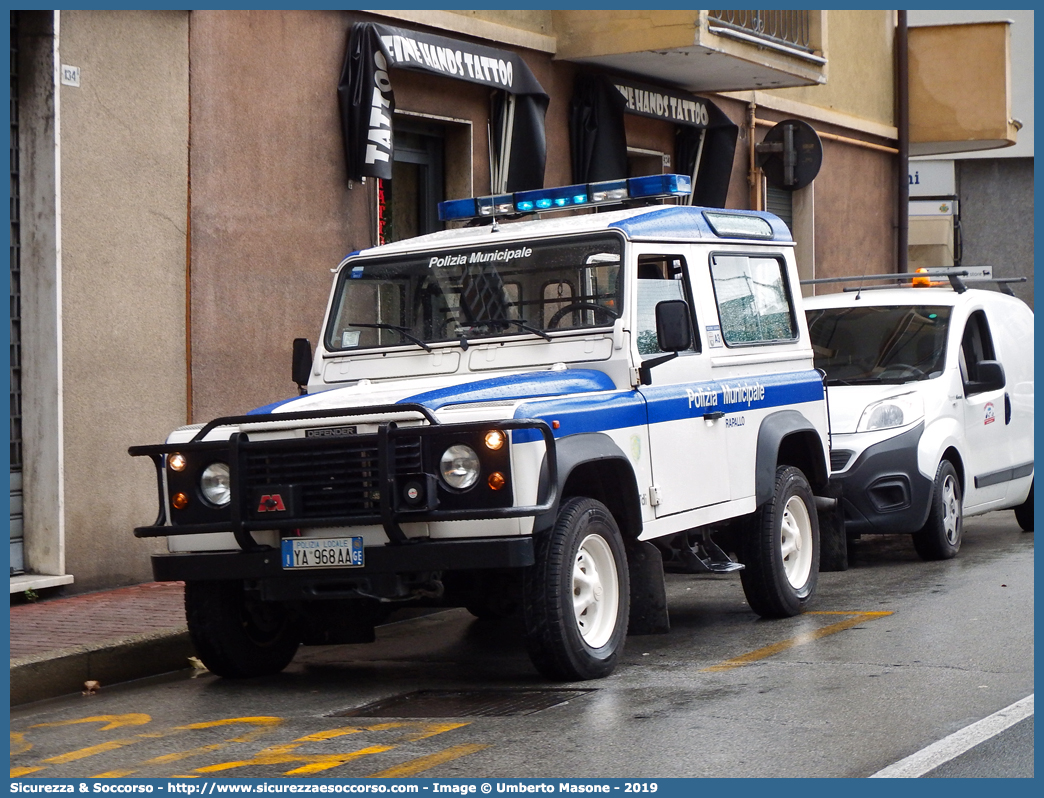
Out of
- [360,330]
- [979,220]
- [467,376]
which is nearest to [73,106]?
[360,330]

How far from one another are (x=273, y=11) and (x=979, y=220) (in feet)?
70.1

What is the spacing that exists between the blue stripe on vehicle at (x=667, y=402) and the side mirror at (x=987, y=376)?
8.60ft

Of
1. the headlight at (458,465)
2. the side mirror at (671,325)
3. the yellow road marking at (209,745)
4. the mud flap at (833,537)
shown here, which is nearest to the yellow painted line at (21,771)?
the yellow road marking at (209,745)

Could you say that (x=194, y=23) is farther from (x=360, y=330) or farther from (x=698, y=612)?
(x=698, y=612)

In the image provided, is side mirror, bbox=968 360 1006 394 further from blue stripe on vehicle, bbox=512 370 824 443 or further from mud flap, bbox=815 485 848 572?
blue stripe on vehicle, bbox=512 370 824 443

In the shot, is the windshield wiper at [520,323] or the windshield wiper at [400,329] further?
the windshield wiper at [400,329]

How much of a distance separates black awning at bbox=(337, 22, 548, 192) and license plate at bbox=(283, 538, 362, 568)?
21.0ft

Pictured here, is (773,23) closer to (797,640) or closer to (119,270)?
(119,270)

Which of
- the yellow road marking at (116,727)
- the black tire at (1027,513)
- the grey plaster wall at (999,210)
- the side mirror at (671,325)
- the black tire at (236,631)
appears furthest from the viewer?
the grey plaster wall at (999,210)

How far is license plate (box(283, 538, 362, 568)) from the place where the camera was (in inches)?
273

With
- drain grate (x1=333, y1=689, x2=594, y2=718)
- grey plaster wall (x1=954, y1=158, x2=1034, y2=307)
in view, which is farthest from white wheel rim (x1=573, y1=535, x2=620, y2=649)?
grey plaster wall (x1=954, y1=158, x2=1034, y2=307)

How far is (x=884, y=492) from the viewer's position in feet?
35.9

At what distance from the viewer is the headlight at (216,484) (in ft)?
23.7

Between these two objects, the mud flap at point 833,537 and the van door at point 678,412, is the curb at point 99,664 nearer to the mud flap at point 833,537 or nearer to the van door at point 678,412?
the van door at point 678,412
